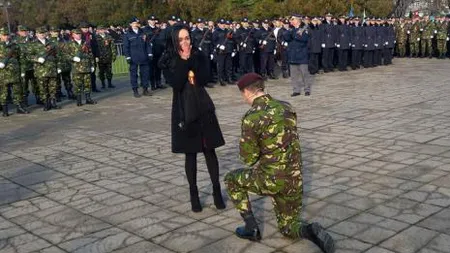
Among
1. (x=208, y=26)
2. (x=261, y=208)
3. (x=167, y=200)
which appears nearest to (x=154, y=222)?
(x=167, y=200)

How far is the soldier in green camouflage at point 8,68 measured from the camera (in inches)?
432

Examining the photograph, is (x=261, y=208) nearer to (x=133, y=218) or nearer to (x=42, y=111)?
(x=133, y=218)

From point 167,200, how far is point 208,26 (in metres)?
10.5

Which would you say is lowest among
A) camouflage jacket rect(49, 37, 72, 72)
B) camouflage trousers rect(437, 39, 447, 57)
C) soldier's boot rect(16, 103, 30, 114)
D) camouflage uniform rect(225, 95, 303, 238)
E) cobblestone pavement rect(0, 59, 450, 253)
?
cobblestone pavement rect(0, 59, 450, 253)

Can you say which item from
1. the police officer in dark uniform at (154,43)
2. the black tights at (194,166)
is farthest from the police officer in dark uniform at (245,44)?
the black tights at (194,166)

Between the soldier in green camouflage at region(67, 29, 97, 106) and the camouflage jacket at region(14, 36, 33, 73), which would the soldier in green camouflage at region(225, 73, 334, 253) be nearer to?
the soldier in green camouflage at region(67, 29, 97, 106)

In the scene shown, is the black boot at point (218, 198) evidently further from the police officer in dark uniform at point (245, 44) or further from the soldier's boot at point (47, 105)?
the police officer in dark uniform at point (245, 44)

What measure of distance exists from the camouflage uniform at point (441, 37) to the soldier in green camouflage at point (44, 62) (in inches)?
575

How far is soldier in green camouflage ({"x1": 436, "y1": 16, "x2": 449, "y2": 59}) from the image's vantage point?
19797 millimetres

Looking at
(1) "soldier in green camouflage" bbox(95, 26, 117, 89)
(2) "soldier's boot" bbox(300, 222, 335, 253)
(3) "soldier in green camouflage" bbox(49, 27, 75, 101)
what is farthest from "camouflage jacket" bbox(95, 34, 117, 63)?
(2) "soldier's boot" bbox(300, 222, 335, 253)

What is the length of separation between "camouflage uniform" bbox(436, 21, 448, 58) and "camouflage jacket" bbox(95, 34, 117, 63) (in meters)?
12.5

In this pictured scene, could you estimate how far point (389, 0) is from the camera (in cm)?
2783

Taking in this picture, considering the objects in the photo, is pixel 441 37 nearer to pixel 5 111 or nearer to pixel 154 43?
pixel 154 43

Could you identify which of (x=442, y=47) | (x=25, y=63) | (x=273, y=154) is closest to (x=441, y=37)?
(x=442, y=47)
